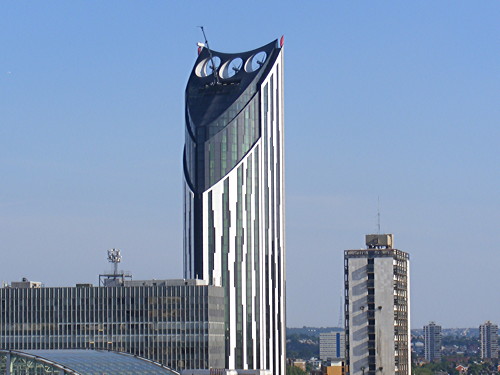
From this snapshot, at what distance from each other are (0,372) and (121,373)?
20179 mm

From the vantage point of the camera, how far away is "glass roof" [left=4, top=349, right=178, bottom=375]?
161m

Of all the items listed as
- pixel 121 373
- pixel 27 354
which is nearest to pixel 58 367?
pixel 27 354

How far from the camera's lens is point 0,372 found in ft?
504

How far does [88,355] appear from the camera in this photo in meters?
174

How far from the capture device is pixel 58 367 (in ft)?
510

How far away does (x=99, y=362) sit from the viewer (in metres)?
170

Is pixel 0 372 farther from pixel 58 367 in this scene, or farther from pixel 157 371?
pixel 157 371

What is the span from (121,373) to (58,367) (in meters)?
15.5

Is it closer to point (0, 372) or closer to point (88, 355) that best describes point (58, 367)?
point (0, 372)

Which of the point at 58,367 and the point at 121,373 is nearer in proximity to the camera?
the point at 58,367

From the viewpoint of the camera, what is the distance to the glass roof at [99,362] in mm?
160625

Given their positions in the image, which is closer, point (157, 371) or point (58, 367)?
point (58, 367)

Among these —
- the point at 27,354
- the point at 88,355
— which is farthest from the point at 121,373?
the point at 27,354

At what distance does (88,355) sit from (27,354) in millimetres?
19749
